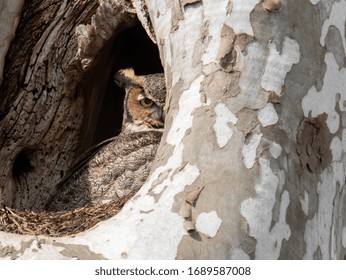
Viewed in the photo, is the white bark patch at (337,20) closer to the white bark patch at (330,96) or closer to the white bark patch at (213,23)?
the white bark patch at (330,96)

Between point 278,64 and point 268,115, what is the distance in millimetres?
169

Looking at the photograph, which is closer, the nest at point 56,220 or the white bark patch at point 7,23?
the nest at point 56,220

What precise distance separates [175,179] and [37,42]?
1678mm

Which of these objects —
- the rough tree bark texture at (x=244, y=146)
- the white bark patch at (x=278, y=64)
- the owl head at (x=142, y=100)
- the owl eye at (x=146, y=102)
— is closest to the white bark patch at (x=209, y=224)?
the rough tree bark texture at (x=244, y=146)

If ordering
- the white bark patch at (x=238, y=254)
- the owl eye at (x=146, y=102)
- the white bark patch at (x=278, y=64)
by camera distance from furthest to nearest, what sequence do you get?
the owl eye at (x=146, y=102) < the white bark patch at (x=278, y=64) < the white bark patch at (x=238, y=254)

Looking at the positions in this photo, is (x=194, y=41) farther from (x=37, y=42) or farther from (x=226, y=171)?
(x=37, y=42)

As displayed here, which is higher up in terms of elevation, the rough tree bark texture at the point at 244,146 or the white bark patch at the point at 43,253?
the rough tree bark texture at the point at 244,146

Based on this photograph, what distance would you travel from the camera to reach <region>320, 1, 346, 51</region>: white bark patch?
→ 3.09 metres

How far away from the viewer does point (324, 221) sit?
295cm

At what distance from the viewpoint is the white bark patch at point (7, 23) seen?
166 inches

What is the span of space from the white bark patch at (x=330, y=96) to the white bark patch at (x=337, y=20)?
8 cm

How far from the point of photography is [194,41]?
3.10 meters

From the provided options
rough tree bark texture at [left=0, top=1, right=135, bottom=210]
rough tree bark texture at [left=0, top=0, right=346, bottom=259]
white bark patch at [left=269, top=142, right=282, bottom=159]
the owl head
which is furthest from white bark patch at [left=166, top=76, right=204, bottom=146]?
the owl head

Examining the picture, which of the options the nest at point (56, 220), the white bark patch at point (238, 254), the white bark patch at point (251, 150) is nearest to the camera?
the white bark patch at point (238, 254)
